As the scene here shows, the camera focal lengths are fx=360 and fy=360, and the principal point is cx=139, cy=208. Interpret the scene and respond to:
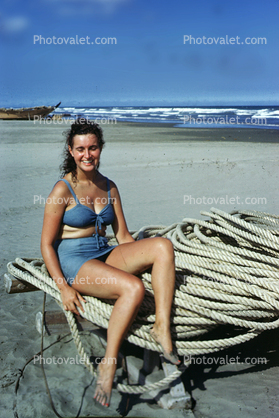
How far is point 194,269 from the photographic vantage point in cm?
227

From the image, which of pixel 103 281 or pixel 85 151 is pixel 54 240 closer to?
pixel 103 281

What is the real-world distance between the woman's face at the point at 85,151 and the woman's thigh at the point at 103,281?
612mm

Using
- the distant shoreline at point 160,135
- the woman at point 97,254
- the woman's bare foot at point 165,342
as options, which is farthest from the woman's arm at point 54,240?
the distant shoreline at point 160,135

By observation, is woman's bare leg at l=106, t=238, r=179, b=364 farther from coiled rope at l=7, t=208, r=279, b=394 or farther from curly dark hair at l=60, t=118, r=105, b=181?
curly dark hair at l=60, t=118, r=105, b=181

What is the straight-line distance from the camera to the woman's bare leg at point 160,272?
1944 millimetres

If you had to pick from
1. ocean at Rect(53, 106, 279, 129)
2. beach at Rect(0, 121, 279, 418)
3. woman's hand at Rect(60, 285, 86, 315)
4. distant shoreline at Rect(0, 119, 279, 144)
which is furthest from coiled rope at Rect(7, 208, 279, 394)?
ocean at Rect(53, 106, 279, 129)

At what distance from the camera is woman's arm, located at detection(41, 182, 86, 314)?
2.06 metres

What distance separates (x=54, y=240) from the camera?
2174 mm

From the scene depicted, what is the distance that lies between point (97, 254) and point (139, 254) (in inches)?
11.3

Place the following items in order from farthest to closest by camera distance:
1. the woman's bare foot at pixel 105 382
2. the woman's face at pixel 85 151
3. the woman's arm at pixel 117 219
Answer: the woman's arm at pixel 117 219 → the woman's face at pixel 85 151 → the woman's bare foot at pixel 105 382

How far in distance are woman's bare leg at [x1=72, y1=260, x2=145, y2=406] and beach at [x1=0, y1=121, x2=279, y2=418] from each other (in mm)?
416

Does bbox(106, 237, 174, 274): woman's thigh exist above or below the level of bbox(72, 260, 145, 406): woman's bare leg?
above

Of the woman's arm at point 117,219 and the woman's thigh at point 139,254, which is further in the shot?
the woman's arm at point 117,219

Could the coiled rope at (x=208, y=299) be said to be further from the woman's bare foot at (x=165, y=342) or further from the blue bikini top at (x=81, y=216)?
the blue bikini top at (x=81, y=216)
